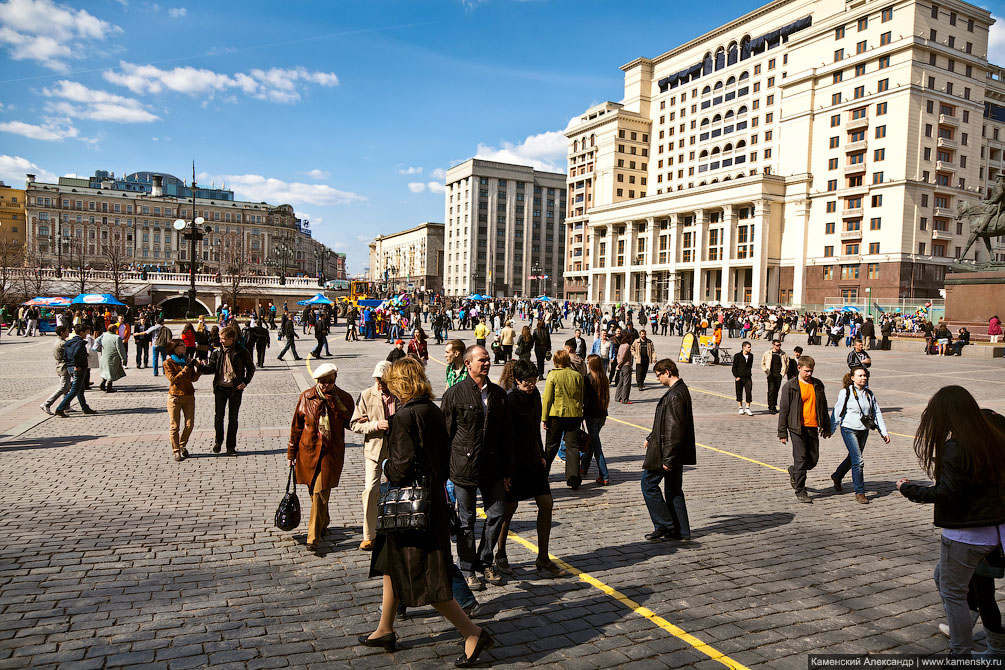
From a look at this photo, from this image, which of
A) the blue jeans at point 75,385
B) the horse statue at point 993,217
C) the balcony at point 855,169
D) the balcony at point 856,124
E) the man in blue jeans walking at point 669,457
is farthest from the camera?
the balcony at point 855,169

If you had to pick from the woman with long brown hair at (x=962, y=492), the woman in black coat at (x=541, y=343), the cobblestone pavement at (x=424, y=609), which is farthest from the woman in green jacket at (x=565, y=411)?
the woman in black coat at (x=541, y=343)

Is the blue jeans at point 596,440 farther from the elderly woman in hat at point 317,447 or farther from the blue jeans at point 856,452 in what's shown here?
the elderly woman in hat at point 317,447

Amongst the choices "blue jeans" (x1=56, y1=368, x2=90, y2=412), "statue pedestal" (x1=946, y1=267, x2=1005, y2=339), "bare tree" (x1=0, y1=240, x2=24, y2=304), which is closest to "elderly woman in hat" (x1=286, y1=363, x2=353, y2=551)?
"blue jeans" (x1=56, y1=368, x2=90, y2=412)

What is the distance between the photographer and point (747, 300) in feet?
249

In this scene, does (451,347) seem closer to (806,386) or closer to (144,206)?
(806,386)

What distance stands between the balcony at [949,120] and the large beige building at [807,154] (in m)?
0.14

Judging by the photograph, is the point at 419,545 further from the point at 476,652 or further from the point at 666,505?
A: the point at 666,505

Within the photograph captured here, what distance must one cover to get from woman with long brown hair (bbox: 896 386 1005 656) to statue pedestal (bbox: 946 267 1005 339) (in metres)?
33.3

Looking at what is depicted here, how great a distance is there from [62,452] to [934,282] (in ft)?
233

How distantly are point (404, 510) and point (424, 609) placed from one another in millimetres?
1586

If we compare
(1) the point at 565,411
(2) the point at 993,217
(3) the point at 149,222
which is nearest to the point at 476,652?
(1) the point at 565,411

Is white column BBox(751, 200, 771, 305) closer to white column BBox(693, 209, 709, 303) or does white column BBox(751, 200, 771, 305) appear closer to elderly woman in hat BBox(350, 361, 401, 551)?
white column BBox(693, 209, 709, 303)

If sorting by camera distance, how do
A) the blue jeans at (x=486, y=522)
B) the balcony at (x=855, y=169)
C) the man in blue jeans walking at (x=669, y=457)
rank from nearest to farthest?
the blue jeans at (x=486, y=522)
the man in blue jeans walking at (x=669, y=457)
the balcony at (x=855, y=169)

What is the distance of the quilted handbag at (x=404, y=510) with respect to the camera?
3.74 meters
